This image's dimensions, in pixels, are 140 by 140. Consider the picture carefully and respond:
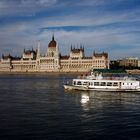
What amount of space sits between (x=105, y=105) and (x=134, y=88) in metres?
14.5

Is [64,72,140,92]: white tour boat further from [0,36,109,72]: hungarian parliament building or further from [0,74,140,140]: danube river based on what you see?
[0,36,109,72]: hungarian parliament building

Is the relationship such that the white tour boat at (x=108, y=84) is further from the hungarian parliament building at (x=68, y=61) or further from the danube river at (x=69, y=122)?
the hungarian parliament building at (x=68, y=61)

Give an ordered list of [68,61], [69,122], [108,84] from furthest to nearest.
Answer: [68,61] → [108,84] → [69,122]

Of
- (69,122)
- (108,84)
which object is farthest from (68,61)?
(69,122)

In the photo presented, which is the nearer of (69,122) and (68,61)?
(69,122)

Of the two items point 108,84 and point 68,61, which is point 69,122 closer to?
point 108,84

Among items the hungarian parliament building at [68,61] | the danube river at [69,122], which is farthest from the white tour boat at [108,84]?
the hungarian parliament building at [68,61]

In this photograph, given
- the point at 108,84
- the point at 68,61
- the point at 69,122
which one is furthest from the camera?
the point at 68,61

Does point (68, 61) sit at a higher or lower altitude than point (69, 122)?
higher

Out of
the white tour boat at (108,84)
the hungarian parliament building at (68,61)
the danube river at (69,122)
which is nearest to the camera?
the danube river at (69,122)

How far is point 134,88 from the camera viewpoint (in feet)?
143

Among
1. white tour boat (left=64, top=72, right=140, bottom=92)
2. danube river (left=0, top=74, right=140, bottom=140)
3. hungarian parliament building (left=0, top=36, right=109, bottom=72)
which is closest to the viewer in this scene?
danube river (left=0, top=74, right=140, bottom=140)

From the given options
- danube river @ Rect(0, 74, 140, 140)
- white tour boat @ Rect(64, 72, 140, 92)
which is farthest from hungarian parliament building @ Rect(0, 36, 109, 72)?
danube river @ Rect(0, 74, 140, 140)

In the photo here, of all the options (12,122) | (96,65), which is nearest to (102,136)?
(12,122)
